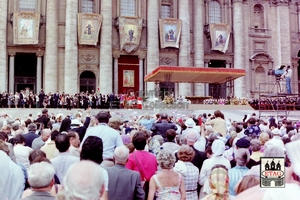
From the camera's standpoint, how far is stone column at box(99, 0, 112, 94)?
37.0m

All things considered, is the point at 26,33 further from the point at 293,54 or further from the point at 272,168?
the point at 272,168

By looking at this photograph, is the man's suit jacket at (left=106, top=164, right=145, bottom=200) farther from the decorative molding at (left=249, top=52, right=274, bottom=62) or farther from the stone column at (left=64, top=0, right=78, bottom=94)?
the decorative molding at (left=249, top=52, right=274, bottom=62)

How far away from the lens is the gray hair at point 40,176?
12.0 feet

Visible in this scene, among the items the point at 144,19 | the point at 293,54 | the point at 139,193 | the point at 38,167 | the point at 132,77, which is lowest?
the point at 139,193

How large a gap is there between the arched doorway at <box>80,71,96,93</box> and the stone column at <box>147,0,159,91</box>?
5.35 m

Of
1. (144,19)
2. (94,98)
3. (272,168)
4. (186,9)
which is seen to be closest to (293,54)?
(186,9)

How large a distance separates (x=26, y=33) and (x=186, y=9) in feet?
49.6

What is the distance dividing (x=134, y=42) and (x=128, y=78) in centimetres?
353

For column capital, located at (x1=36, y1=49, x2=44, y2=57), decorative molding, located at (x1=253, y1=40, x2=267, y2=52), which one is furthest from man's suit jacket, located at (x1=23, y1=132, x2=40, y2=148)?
decorative molding, located at (x1=253, y1=40, x2=267, y2=52)

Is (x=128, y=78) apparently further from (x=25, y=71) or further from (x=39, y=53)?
(x=25, y=71)

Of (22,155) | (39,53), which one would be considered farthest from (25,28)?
(22,155)

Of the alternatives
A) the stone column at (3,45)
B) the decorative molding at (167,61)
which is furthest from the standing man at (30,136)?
the decorative molding at (167,61)

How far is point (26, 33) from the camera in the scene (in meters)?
36.1

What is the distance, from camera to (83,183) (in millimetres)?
2469
